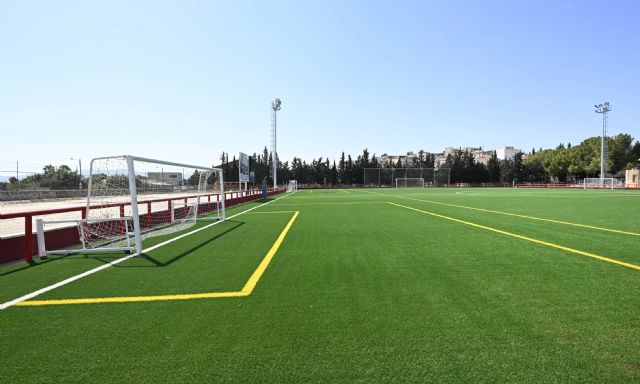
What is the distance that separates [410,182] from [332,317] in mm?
89582

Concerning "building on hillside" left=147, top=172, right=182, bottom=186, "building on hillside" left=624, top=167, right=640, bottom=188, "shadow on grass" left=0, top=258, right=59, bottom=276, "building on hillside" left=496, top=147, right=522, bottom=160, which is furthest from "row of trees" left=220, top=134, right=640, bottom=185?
"shadow on grass" left=0, top=258, right=59, bottom=276

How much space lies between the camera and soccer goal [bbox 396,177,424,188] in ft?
298

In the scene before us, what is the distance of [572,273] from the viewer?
228 inches

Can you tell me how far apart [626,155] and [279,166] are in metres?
87.5

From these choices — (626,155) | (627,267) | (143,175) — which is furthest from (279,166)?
(627,267)

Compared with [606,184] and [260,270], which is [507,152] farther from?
[260,270]

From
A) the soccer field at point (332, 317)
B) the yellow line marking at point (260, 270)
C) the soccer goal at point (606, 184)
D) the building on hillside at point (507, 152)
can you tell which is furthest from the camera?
the building on hillside at point (507, 152)

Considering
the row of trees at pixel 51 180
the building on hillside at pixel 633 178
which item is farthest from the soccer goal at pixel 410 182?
the row of trees at pixel 51 180

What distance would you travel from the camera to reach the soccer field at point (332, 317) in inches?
120

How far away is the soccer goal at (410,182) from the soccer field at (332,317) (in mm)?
84355

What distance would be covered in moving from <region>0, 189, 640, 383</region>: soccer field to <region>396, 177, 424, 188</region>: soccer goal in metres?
84.4

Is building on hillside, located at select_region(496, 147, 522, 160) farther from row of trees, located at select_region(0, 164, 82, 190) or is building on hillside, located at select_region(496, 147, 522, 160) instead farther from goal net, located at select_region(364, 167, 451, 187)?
row of trees, located at select_region(0, 164, 82, 190)

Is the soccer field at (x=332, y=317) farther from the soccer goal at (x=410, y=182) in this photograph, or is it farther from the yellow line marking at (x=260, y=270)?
the soccer goal at (x=410, y=182)

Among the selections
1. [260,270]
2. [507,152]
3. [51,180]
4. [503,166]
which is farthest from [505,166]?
[260,270]
